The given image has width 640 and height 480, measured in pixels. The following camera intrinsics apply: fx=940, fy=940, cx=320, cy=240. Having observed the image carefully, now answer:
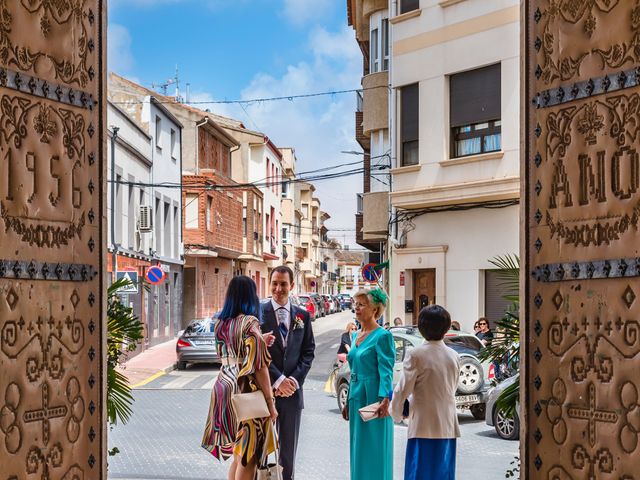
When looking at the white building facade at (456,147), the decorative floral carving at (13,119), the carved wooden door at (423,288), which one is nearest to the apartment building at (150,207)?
the carved wooden door at (423,288)

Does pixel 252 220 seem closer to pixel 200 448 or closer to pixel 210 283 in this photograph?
pixel 210 283

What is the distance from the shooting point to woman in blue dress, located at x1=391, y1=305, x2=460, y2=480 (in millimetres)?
6742

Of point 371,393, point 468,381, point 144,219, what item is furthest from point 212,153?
point 371,393

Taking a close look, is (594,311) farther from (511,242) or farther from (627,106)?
(511,242)

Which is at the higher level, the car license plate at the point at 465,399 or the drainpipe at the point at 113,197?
the drainpipe at the point at 113,197

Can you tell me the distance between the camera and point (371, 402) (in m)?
7.27

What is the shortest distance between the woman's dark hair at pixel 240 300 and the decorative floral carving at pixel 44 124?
6.57 ft

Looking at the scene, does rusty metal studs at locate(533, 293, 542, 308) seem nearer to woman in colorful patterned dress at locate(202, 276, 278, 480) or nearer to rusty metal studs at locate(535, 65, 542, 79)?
rusty metal studs at locate(535, 65, 542, 79)

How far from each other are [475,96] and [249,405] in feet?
50.8

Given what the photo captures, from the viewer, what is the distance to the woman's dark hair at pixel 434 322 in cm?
681

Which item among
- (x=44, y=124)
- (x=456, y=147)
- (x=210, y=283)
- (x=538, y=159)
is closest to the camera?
(x=44, y=124)

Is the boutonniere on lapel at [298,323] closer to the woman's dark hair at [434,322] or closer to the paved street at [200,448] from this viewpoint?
the woman's dark hair at [434,322]

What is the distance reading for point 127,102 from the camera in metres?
32.2

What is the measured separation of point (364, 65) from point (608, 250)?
3432cm
